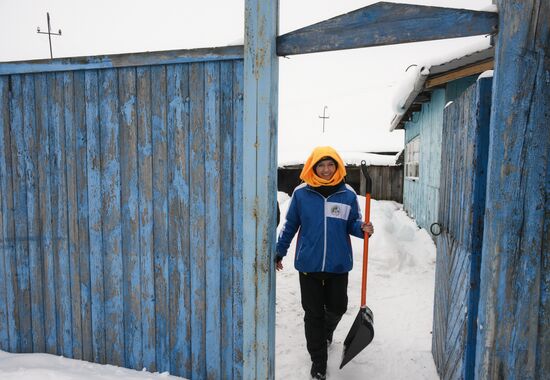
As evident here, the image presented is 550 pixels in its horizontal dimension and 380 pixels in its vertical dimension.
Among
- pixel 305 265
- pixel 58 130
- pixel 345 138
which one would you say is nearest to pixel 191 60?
pixel 58 130

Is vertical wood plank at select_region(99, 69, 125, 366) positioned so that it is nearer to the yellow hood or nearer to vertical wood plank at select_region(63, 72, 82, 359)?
vertical wood plank at select_region(63, 72, 82, 359)

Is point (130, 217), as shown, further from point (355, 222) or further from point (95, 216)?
point (355, 222)

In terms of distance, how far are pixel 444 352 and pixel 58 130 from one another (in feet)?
10.8

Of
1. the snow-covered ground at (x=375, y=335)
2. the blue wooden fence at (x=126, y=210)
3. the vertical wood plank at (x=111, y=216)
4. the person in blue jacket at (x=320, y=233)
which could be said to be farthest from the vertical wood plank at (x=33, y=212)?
the person in blue jacket at (x=320, y=233)

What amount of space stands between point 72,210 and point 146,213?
2.09 ft

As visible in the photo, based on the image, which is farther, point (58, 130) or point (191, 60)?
point (58, 130)

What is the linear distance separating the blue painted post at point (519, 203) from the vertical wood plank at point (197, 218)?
1.68 m

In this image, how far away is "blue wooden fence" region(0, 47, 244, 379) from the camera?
7.98 ft

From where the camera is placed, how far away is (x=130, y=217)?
265 cm

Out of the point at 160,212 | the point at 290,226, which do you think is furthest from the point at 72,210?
the point at 290,226

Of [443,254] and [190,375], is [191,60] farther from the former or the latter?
[443,254]

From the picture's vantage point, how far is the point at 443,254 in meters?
2.95

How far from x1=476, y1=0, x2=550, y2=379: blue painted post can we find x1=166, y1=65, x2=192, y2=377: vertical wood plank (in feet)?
5.92

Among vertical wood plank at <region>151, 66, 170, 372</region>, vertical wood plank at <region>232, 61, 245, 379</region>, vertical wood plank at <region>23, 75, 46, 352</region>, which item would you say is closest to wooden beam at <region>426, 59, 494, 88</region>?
vertical wood plank at <region>232, 61, 245, 379</region>
